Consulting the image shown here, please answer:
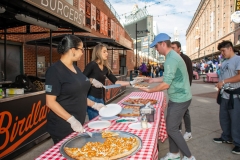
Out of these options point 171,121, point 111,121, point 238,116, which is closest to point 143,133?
point 111,121

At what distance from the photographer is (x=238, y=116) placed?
395 cm

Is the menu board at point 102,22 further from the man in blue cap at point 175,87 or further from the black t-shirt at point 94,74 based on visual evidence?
the man in blue cap at point 175,87

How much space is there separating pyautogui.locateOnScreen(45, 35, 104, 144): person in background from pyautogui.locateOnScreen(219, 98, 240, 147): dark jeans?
315 cm

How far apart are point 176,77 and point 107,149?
5.79 ft

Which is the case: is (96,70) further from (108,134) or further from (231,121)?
(231,121)

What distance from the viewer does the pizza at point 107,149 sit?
5.42ft

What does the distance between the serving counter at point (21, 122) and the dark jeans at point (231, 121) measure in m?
4.01

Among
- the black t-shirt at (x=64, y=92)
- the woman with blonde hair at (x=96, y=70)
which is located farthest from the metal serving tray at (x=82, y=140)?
the woman with blonde hair at (x=96, y=70)

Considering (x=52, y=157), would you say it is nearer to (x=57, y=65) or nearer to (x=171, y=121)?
(x=57, y=65)

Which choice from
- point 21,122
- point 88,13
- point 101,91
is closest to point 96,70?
point 101,91

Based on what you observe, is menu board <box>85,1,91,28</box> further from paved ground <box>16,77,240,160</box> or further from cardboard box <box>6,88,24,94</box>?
cardboard box <box>6,88,24,94</box>

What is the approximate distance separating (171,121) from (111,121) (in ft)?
3.46

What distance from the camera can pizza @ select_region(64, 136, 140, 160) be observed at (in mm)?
1652

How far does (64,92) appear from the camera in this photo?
2174 mm
